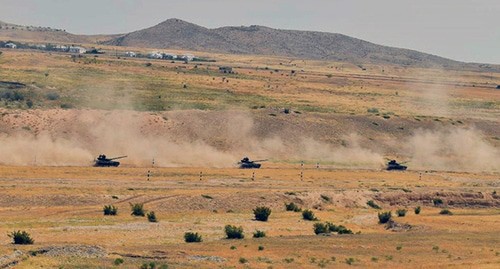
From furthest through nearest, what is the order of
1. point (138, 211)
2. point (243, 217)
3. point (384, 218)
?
point (384, 218), point (243, 217), point (138, 211)

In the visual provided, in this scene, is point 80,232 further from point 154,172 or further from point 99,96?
point 99,96

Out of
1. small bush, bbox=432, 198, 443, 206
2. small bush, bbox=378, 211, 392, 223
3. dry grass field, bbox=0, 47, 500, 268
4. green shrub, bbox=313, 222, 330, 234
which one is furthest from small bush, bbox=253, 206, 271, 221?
small bush, bbox=432, 198, 443, 206

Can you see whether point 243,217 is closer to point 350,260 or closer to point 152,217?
point 152,217

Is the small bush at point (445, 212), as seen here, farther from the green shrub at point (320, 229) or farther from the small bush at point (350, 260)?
the small bush at point (350, 260)

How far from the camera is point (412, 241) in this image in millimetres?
59875

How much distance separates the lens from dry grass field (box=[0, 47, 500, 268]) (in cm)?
5519

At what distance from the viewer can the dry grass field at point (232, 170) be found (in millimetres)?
55188

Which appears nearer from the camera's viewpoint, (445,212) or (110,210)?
(110,210)

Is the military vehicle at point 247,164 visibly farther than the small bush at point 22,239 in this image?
Yes

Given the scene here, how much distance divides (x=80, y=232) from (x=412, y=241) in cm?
2212

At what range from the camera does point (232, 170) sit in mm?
99500

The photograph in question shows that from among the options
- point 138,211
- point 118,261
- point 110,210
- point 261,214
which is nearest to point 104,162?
point 138,211

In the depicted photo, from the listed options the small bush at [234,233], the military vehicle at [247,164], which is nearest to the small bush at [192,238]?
the small bush at [234,233]

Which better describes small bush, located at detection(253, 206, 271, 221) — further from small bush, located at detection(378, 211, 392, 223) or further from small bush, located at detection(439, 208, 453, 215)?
small bush, located at detection(439, 208, 453, 215)
